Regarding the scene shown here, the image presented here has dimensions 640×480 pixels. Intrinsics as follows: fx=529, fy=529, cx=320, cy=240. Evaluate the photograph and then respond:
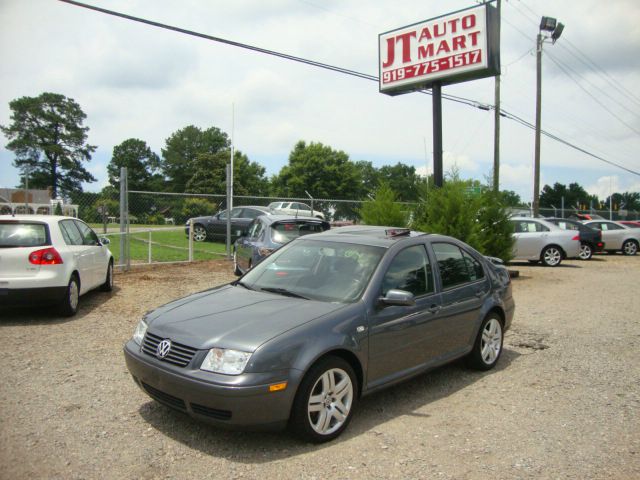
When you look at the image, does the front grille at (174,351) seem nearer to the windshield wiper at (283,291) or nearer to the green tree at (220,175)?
the windshield wiper at (283,291)

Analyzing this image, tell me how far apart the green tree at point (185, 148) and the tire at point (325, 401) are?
84407 millimetres

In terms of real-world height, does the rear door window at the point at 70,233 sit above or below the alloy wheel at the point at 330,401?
above

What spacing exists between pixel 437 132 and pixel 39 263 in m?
11.0

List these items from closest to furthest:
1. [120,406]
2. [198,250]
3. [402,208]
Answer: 1. [120,406]
2. [402,208]
3. [198,250]

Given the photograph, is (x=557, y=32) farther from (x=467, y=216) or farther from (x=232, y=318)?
(x=232, y=318)

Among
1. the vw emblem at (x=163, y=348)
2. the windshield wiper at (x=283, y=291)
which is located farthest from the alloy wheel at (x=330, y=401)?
the vw emblem at (x=163, y=348)

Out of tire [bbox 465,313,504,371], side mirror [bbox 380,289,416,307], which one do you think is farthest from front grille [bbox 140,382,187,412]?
tire [bbox 465,313,504,371]

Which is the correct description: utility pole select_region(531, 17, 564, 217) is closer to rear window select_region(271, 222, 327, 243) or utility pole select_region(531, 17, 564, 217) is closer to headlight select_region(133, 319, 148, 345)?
rear window select_region(271, 222, 327, 243)

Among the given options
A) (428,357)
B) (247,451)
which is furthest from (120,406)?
(428,357)

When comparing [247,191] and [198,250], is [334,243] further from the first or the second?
[247,191]

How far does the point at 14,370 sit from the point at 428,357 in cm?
406

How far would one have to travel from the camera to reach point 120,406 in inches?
172

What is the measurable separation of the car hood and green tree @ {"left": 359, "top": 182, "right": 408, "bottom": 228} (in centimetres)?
874

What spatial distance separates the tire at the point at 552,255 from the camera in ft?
55.7
